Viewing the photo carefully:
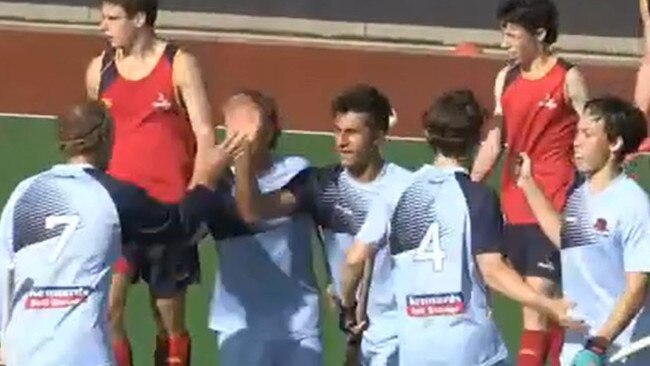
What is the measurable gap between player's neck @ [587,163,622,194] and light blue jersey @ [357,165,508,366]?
435 mm

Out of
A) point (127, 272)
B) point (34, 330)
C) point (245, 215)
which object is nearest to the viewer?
point (34, 330)

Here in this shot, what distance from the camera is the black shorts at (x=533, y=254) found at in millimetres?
9414

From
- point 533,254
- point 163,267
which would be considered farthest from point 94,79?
point 533,254

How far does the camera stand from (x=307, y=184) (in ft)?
28.7

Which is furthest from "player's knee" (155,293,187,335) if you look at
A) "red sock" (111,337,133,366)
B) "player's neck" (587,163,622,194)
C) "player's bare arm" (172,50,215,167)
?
"player's neck" (587,163,622,194)

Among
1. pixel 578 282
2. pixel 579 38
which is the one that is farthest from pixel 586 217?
pixel 579 38

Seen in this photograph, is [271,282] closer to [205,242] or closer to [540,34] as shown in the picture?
[540,34]

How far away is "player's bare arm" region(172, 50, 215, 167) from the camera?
902 centimetres

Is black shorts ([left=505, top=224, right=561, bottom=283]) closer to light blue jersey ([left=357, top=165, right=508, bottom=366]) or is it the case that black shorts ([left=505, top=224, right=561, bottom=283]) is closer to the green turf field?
the green turf field

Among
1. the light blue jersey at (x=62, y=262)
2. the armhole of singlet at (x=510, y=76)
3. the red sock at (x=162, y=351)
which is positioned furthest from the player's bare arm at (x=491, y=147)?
the light blue jersey at (x=62, y=262)

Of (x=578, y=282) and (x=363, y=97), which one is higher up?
(x=363, y=97)

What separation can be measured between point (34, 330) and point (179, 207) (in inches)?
51.9

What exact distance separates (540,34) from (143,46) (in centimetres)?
166

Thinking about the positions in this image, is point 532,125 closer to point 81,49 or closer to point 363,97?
point 363,97
